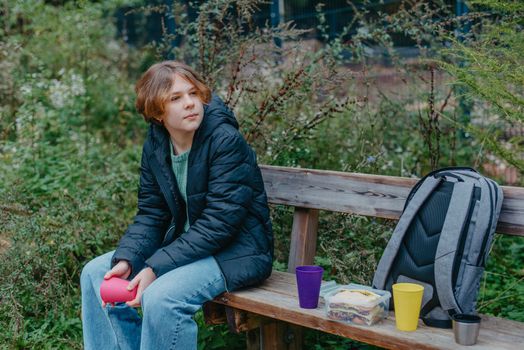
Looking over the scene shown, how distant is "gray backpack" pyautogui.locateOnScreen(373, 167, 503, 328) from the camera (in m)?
2.62

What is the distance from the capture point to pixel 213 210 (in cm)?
307

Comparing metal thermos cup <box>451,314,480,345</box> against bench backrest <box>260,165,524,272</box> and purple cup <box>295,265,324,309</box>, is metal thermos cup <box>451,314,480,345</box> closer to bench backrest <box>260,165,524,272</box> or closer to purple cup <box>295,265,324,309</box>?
purple cup <box>295,265,324,309</box>

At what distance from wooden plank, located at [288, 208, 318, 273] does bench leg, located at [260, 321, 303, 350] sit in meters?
0.28

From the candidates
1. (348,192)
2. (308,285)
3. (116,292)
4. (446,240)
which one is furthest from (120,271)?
(446,240)

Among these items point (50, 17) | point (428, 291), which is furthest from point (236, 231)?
point (50, 17)

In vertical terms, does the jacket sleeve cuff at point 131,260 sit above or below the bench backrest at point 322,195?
below

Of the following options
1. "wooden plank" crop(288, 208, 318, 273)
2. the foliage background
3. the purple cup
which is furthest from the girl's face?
the foliage background

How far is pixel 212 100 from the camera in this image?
132 inches

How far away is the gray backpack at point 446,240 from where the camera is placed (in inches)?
103

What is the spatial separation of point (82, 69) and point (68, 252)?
3.62 metres

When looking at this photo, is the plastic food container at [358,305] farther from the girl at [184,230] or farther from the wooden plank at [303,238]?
the wooden plank at [303,238]

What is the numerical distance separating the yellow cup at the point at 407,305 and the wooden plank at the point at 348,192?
0.49m

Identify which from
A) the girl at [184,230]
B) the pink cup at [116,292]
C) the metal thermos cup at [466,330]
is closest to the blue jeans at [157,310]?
the girl at [184,230]

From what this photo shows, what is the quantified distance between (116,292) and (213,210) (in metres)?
0.51
